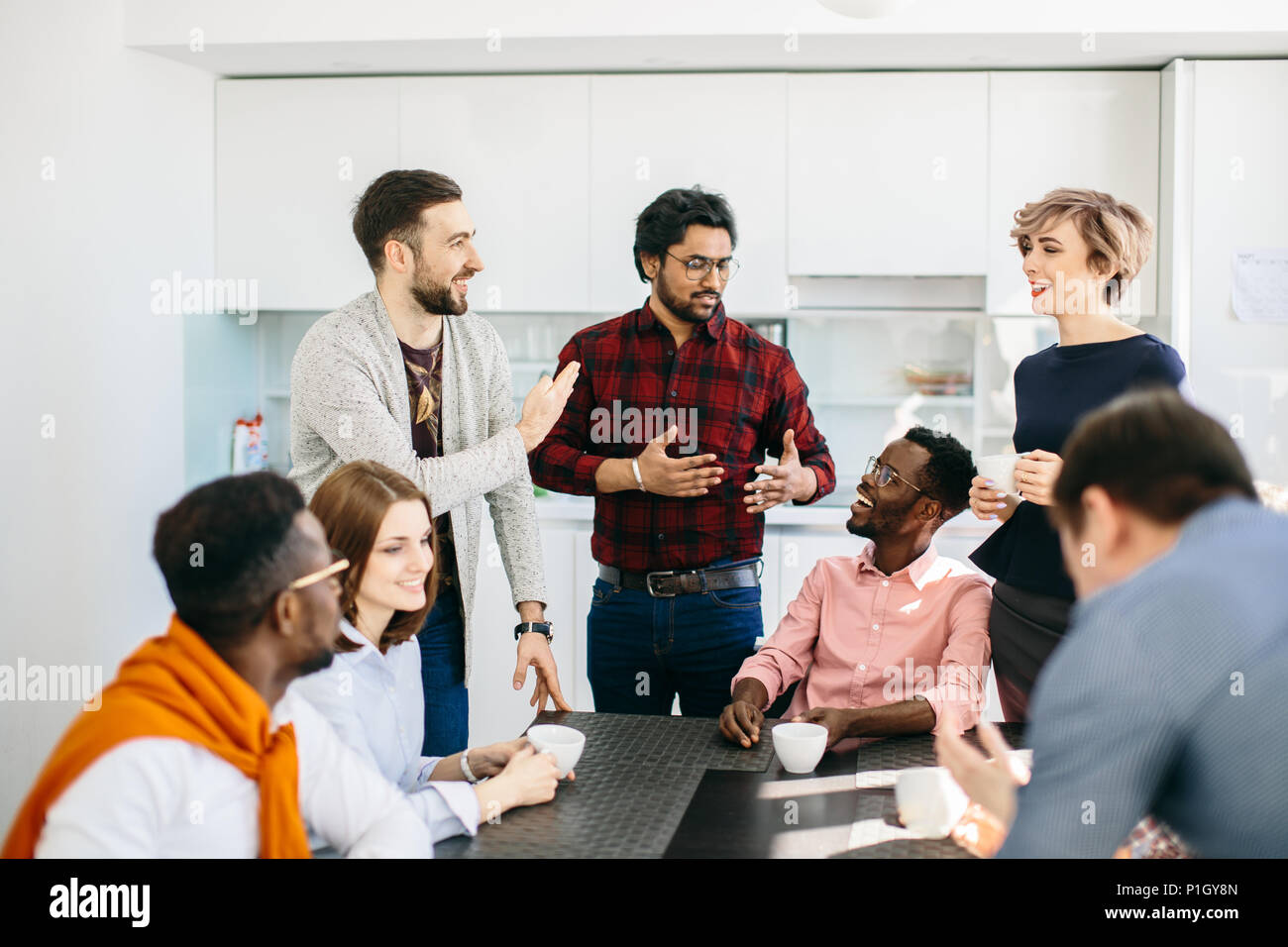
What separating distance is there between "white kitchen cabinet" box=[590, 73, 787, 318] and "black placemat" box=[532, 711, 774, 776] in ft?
7.42

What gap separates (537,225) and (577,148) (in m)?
0.30

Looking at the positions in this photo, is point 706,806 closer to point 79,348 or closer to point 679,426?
point 679,426

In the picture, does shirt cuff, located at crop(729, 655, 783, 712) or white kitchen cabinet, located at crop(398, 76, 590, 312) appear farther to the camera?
white kitchen cabinet, located at crop(398, 76, 590, 312)

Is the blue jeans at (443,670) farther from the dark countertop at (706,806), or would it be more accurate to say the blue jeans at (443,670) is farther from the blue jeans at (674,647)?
the dark countertop at (706,806)

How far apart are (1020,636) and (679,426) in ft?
3.01

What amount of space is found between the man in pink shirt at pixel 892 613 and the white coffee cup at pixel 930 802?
1.74 feet

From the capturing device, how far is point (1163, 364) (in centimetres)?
200

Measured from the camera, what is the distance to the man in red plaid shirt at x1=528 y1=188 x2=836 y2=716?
244 centimetres

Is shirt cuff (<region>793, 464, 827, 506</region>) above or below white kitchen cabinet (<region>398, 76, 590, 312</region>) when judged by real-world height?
below

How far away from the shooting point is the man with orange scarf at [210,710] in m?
1.07

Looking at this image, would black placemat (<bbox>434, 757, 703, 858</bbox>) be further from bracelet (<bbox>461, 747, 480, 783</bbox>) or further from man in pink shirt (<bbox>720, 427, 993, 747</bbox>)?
man in pink shirt (<bbox>720, 427, 993, 747</bbox>)

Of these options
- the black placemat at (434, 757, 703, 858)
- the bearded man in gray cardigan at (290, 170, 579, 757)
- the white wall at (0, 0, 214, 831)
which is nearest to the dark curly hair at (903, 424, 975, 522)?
the bearded man in gray cardigan at (290, 170, 579, 757)
